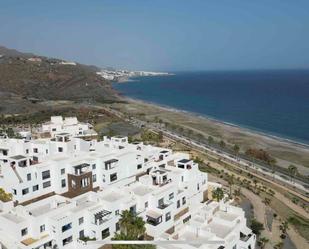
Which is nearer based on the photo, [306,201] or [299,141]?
[306,201]

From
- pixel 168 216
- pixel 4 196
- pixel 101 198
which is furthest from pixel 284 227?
pixel 4 196

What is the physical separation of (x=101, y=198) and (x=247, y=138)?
8312cm

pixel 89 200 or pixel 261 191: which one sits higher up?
pixel 89 200

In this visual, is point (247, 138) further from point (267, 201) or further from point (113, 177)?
point (113, 177)

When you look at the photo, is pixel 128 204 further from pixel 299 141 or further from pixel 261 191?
pixel 299 141

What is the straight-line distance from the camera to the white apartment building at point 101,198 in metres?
34.3

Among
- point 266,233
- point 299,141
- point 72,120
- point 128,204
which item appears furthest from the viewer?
point 299,141

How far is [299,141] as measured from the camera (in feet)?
365

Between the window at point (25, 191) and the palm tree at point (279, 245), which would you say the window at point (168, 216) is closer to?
the palm tree at point (279, 245)

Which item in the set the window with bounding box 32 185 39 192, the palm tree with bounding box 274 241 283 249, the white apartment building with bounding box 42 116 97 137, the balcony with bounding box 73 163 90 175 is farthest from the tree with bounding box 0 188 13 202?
the white apartment building with bounding box 42 116 97 137

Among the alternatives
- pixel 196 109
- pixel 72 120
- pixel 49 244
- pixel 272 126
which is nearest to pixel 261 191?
pixel 49 244

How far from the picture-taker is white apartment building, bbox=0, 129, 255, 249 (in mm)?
34312

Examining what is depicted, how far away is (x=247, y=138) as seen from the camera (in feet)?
375

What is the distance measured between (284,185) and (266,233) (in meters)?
23.9
